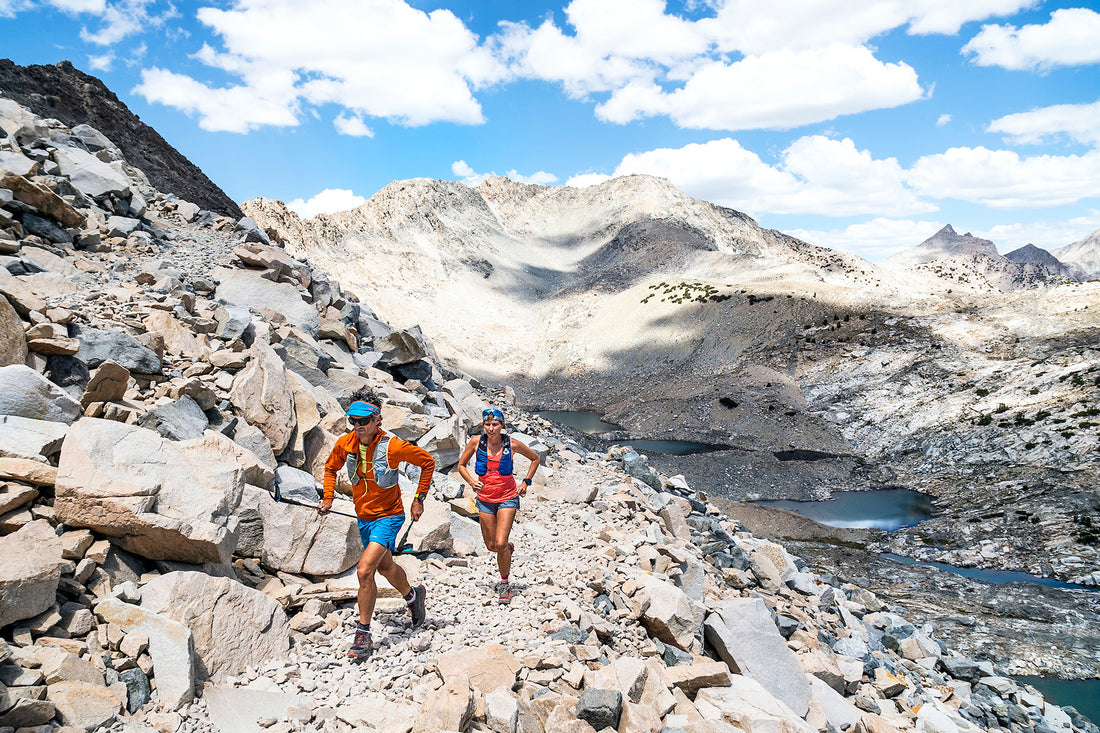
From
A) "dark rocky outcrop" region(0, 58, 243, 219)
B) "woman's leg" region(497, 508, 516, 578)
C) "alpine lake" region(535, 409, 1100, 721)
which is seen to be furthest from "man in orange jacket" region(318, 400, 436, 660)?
"dark rocky outcrop" region(0, 58, 243, 219)

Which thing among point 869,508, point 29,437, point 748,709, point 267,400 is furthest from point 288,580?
point 869,508

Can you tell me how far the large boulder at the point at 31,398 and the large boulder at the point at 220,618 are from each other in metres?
2.40

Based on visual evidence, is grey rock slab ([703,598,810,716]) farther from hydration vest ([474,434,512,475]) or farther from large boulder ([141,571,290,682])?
large boulder ([141,571,290,682])

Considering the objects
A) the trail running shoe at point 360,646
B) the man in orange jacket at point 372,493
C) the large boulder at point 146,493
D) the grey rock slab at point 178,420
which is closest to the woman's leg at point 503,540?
the man in orange jacket at point 372,493

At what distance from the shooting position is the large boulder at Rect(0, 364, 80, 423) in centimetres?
611

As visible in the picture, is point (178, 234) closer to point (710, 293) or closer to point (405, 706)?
point (405, 706)

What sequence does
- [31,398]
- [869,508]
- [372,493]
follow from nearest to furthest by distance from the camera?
[31,398] < [372,493] < [869,508]

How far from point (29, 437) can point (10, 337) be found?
2208mm

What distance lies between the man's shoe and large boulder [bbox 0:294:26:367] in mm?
5492

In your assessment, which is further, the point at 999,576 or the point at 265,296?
the point at 999,576

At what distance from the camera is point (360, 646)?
6055 millimetres

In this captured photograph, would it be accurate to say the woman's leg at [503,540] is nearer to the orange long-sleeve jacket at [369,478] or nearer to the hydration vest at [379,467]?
the orange long-sleeve jacket at [369,478]

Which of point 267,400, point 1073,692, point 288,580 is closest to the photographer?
point 288,580

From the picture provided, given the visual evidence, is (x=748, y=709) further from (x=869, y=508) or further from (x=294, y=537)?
(x=869, y=508)
